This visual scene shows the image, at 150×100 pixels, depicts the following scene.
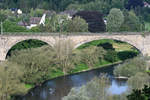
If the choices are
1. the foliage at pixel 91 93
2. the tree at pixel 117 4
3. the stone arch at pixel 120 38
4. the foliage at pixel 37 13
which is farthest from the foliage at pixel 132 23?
the foliage at pixel 91 93

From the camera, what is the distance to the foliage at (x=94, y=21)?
80250 mm

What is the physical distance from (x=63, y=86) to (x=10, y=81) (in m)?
9.92

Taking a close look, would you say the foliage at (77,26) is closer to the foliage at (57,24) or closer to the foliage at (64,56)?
the foliage at (57,24)

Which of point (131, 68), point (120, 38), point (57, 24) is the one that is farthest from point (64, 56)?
point (57, 24)

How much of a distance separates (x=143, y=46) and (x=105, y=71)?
7.89 m

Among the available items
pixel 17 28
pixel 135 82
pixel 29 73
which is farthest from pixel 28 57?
pixel 17 28

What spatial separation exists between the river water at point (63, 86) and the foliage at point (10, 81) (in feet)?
5.99

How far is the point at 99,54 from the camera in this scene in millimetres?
63125

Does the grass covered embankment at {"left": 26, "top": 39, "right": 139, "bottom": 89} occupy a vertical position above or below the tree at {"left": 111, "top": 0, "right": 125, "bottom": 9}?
below

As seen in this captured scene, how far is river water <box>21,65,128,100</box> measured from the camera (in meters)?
45.4

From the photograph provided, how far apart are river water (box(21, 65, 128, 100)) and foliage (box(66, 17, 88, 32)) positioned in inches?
633

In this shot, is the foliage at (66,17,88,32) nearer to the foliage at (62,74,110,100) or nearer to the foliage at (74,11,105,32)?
the foliage at (74,11,105,32)

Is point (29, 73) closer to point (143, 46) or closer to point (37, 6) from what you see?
point (143, 46)

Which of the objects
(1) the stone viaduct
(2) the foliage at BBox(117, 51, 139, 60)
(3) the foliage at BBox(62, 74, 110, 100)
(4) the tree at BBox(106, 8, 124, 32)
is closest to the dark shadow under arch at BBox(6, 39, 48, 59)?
(1) the stone viaduct
